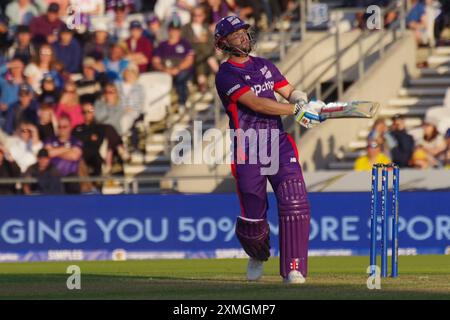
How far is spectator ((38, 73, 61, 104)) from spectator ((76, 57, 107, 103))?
15.0 inches

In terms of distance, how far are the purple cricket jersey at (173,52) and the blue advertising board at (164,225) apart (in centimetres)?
445

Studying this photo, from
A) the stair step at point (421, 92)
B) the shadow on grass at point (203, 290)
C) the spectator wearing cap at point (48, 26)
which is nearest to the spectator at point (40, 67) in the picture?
the spectator wearing cap at point (48, 26)

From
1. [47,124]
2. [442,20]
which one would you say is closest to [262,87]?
[47,124]

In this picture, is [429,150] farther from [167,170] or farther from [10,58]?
[10,58]

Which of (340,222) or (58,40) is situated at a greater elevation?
(58,40)

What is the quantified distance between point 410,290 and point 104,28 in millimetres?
14888

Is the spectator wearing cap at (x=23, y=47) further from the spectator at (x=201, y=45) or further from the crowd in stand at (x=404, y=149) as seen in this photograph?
the crowd in stand at (x=404, y=149)

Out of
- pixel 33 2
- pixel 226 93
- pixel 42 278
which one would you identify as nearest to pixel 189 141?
pixel 33 2

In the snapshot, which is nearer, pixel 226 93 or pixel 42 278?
pixel 226 93

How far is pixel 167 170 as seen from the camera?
25.7 m

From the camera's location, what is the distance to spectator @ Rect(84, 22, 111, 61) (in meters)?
26.5

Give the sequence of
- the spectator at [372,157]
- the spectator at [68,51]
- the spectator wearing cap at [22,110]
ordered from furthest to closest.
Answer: the spectator at [68,51] < the spectator wearing cap at [22,110] < the spectator at [372,157]

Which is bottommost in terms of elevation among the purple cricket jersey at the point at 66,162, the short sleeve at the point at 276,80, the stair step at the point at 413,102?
the purple cricket jersey at the point at 66,162

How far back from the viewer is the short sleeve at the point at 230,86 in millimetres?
14156
